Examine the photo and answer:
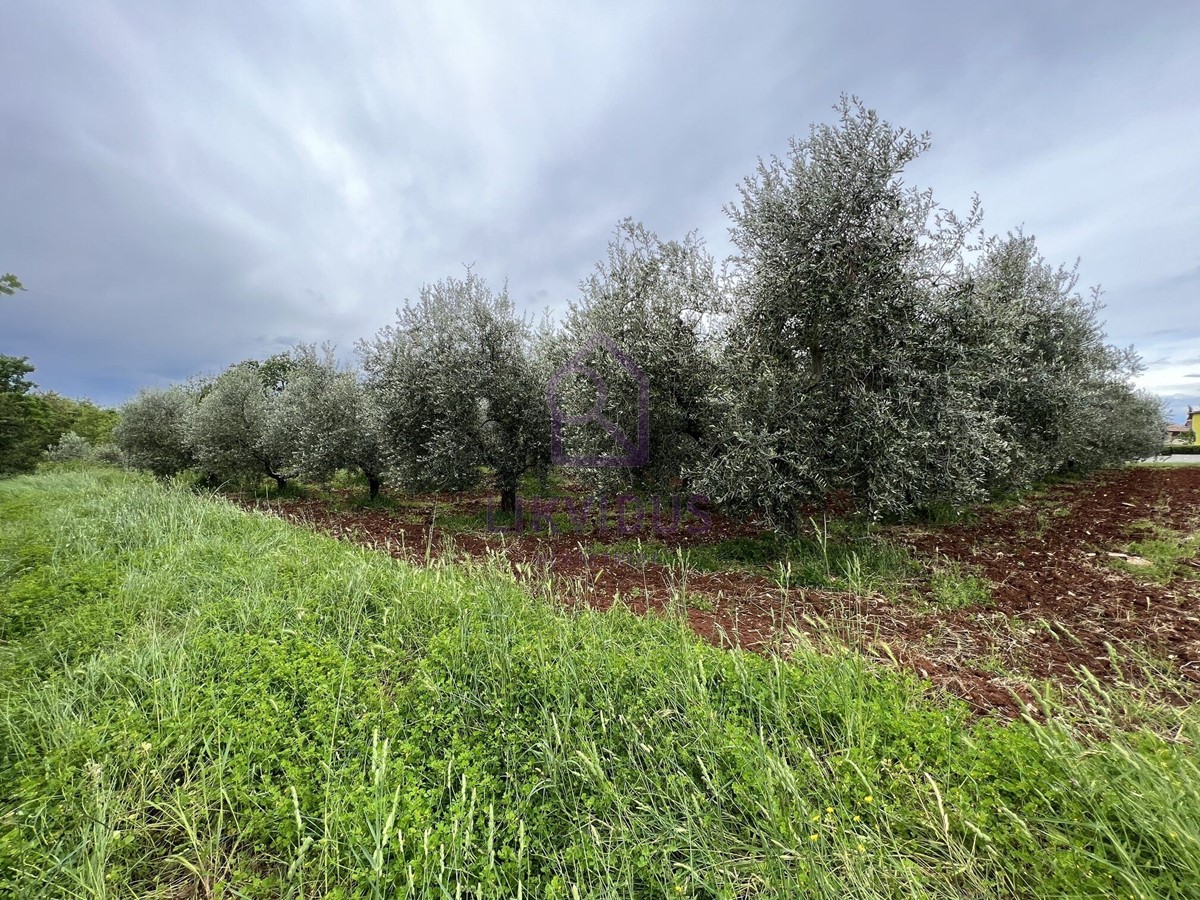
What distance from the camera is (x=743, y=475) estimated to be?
7.66 m

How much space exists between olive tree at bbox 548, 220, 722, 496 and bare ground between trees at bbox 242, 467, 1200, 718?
202 cm

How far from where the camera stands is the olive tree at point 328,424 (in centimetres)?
1633

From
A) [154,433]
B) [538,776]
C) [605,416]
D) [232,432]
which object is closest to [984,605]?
[538,776]

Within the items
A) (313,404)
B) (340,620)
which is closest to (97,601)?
(340,620)

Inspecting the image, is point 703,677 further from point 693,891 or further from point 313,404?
point 313,404

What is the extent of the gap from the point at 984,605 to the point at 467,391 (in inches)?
430

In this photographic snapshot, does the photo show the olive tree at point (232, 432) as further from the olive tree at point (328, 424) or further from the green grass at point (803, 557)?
the green grass at point (803, 557)

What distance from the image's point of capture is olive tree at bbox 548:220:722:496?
9219 mm

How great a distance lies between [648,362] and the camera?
9188 mm

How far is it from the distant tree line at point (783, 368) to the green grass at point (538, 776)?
15.6ft

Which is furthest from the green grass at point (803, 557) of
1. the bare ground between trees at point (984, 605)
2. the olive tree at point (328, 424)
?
the olive tree at point (328, 424)

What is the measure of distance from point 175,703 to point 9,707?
1.26 m

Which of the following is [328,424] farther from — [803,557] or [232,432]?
[803,557]

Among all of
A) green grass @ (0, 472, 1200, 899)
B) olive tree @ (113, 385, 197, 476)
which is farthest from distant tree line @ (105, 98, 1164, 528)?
olive tree @ (113, 385, 197, 476)
